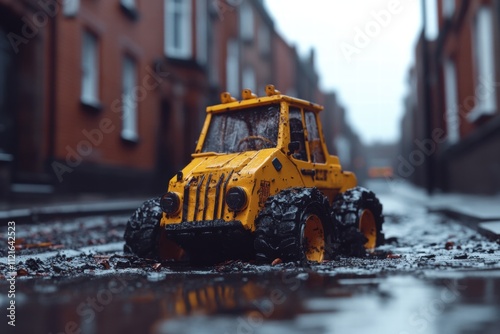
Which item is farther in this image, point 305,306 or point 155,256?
point 155,256

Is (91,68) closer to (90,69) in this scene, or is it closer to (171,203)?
A: (90,69)

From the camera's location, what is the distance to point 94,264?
668 centimetres

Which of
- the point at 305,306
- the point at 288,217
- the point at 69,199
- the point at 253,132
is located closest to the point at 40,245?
the point at 253,132

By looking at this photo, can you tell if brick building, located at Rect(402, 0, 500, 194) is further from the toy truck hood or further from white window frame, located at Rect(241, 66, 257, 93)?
white window frame, located at Rect(241, 66, 257, 93)

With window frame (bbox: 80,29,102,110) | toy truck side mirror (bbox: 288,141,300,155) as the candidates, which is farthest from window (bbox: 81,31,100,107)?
toy truck side mirror (bbox: 288,141,300,155)

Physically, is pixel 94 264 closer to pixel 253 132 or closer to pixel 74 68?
pixel 253 132

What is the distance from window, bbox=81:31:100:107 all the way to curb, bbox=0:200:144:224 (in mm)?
3481

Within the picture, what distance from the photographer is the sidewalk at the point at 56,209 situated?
11.7 m

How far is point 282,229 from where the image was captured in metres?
6.05

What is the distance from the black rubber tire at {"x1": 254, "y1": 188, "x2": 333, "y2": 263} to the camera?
6.04m

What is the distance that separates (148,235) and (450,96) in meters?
22.7

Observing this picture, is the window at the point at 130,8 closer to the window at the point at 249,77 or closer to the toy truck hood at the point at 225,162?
the toy truck hood at the point at 225,162

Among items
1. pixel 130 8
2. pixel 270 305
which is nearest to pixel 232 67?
pixel 130 8

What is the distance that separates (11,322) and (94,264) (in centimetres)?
272
